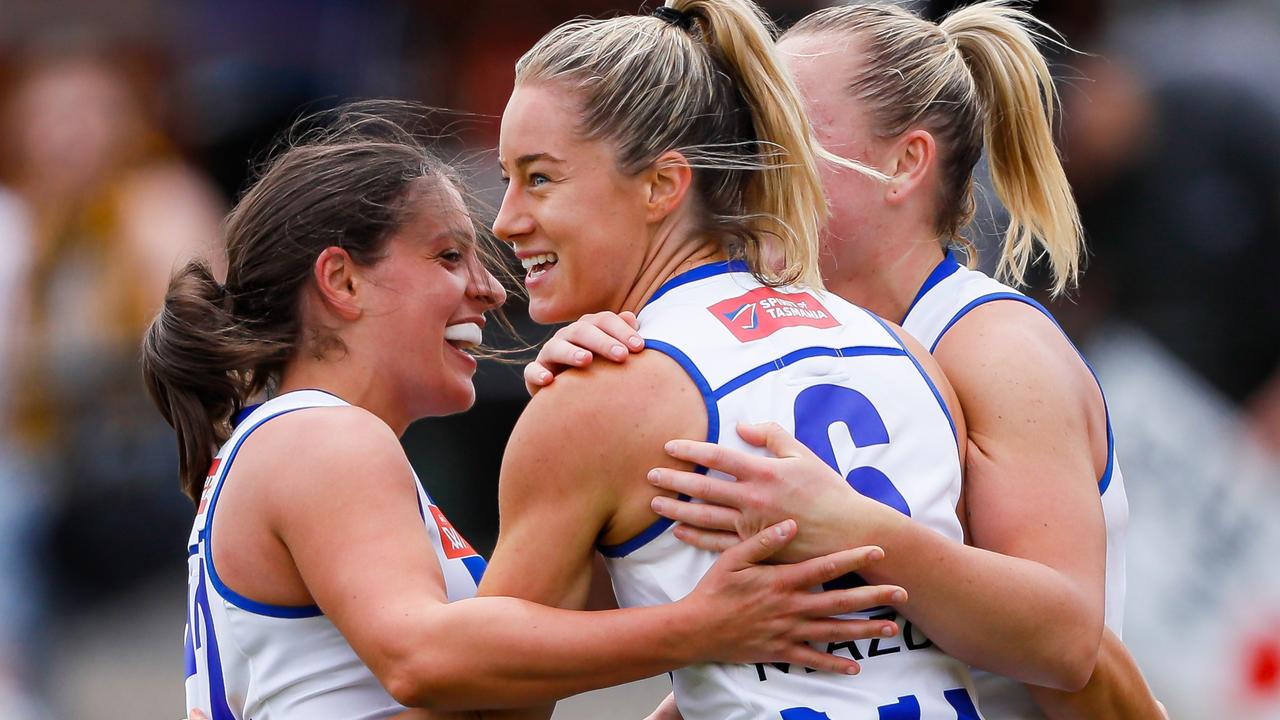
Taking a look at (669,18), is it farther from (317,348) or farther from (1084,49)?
(1084,49)

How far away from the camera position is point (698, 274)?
2.51 meters

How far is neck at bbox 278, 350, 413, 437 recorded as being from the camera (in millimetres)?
2838

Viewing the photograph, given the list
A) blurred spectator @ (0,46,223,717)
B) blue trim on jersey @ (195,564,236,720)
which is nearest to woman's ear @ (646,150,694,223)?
blue trim on jersey @ (195,564,236,720)

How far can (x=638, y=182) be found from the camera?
8.34 ft

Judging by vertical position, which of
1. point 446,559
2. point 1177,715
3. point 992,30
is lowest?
point 1177,715

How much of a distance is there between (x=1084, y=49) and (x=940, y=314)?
164 inches

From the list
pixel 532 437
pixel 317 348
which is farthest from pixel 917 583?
pixel 317 348

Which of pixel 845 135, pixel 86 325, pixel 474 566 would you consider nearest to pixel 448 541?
pixel 474 566

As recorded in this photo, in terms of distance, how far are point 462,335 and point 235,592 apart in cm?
70

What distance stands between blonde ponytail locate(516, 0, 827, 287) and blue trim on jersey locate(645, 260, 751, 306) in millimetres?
46

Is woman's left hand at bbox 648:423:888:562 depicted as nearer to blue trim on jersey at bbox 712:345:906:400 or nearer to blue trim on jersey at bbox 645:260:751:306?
blue trim on jersey at bbox 712:345:906:400

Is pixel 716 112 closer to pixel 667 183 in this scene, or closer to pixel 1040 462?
pixel 667 183

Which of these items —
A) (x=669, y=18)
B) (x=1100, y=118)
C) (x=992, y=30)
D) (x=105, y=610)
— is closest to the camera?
(x=669, y=18)

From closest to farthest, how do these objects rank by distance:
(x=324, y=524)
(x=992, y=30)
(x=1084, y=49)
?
(x=324, y=524) → (x=992, y=30) → (x=1084, y=49)
